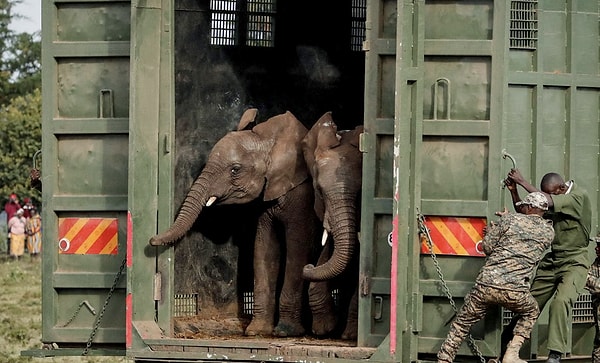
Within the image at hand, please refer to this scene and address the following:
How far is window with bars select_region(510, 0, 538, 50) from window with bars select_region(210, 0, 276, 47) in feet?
7.91

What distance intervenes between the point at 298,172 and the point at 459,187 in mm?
1894

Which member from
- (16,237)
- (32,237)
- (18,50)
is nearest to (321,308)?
(16,237)

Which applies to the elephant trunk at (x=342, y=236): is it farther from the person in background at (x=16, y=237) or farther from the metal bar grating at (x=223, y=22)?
the person in background at (x=16, y=237)

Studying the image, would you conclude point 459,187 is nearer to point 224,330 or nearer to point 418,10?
point 418,10

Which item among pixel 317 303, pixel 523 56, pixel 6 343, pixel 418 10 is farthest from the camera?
pixel 6 343

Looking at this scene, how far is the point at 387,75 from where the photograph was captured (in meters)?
9.38

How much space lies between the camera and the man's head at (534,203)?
9.41 meters

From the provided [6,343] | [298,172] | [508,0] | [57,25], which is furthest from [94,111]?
[6,343]

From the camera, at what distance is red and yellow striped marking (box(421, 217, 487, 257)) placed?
9.42 meters

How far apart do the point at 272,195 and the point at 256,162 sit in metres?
0.27

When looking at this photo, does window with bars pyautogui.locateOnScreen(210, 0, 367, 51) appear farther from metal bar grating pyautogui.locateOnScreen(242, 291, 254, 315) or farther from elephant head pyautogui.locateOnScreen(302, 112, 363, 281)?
metal bar grating pyautogui.locateOnScreen(242, 291, 254, 315)

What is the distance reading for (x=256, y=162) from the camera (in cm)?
1100

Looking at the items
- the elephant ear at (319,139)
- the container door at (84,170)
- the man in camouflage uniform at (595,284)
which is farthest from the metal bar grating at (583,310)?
the container door at (84,170)

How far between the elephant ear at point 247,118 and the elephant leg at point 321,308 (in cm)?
110
